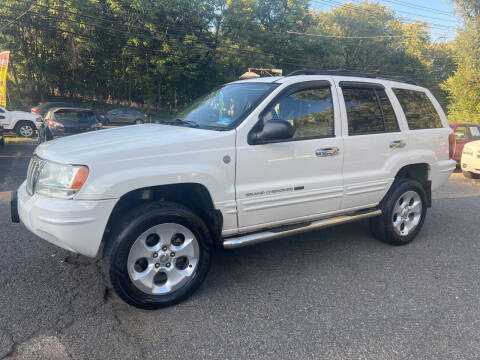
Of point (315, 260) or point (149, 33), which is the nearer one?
point (315, 260)

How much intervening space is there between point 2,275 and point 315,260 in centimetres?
314

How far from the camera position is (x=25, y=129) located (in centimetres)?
1561

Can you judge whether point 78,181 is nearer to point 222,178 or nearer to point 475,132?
point 222,178

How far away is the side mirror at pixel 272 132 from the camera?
3.08 metres

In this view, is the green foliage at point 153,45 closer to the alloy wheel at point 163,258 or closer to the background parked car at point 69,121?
the background parked car at point 69,121

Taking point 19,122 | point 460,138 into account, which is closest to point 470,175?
point 460,138

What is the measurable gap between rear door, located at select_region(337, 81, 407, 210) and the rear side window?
0.77ft

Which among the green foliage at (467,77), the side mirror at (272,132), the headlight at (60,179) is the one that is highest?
the green foliage at (467,77)

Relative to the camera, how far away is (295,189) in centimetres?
344

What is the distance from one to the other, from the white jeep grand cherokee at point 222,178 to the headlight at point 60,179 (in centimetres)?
1

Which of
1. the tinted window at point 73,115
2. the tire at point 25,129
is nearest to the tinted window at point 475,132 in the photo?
the tinted window at point 73,115

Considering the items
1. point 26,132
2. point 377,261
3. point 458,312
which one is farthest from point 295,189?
point 26,132

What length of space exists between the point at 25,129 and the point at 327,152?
1593cm

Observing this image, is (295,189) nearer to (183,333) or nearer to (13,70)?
(183,333)
